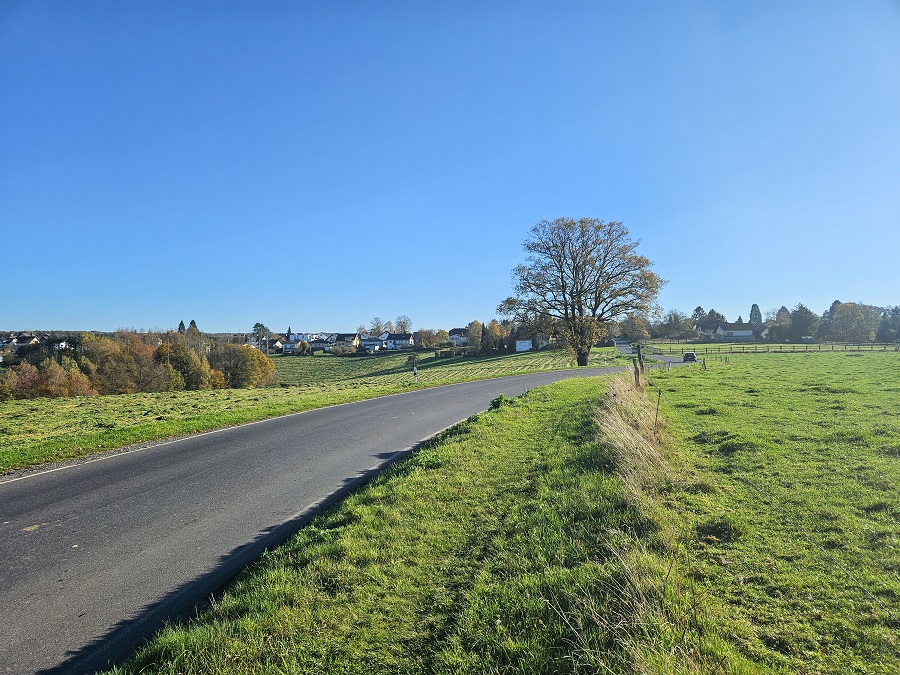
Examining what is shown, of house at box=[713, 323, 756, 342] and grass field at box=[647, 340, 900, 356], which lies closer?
grass field at box=[647, 340, 900, 356]

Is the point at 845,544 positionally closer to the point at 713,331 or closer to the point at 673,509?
the point at 673,509

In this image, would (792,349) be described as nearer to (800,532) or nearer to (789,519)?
(789,519)

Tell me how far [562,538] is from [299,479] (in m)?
5.52

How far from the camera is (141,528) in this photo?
6078 mm

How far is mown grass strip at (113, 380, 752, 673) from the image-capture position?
3.14 meters

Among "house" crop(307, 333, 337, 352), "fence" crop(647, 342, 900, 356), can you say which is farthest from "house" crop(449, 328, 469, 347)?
"fence" crop(647, 342, 900, 356)

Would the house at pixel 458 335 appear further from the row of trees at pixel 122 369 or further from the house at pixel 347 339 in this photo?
the row of trees at pixel 122 369

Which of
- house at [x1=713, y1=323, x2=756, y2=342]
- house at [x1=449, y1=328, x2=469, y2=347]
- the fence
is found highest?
house at [x1=449, y1=328, x2=469, y2=347]

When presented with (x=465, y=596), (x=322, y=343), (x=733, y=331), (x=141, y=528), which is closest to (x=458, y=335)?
(x=322, y=343)

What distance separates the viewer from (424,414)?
1627 centimetres

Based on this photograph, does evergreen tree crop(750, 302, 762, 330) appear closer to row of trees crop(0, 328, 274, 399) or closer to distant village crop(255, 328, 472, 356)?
distant village crop(255, 328, 472, 356)

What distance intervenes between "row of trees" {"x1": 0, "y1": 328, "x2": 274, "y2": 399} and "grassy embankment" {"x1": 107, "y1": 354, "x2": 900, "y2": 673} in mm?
51268

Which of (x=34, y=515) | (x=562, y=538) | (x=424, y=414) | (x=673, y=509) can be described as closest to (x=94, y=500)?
(x=34, y=515)

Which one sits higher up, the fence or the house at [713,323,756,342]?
the house at [713,323,756,342]
